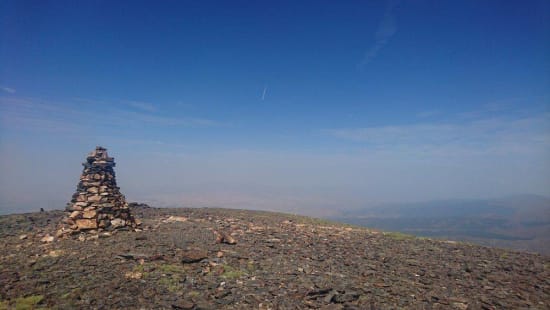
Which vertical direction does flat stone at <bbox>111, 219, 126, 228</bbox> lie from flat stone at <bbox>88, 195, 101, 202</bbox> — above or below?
below

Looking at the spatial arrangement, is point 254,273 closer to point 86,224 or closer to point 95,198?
point 86,224

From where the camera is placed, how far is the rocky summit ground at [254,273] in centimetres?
977

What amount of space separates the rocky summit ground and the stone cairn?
117 centimetres

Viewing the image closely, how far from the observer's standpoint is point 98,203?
19359 millimetres

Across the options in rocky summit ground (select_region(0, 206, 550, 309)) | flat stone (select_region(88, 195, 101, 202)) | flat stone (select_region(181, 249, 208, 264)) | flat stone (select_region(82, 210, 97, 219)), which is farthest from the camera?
flat stone (select_region(88, 195, 101, 202))

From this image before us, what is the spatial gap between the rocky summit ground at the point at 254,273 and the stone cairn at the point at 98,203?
1175 mm

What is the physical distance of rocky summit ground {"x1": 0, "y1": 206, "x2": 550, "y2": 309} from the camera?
9773 mm

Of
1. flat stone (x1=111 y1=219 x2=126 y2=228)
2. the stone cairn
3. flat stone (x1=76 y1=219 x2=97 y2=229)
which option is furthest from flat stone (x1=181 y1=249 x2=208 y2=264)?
flat stone (x1=76 y1=219 x2=97 y2=229)

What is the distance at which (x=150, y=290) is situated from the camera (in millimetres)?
10234

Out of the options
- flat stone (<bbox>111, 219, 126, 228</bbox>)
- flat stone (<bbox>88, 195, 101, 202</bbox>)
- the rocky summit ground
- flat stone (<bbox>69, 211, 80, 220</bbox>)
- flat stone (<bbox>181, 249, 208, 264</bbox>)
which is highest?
flat stone (<bbox>88, 195, 101, 202</bbox>)

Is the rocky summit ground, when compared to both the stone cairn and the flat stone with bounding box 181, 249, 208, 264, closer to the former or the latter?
the flat stone with bounding box 181, 249, 208, 264

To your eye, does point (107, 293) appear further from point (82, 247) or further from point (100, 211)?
point (100, 211)

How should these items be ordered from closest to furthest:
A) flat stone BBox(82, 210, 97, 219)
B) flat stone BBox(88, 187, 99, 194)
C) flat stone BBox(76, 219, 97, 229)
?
1. flat stone BBox(76, 219, 97, 229)
2. flat stone BBox(82, 210, 97, 219)
3. flat stone BBox(88, 187, 99, 194)

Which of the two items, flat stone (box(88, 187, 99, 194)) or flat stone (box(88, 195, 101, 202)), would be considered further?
flat stone (box(88, 187, 99, 194))
